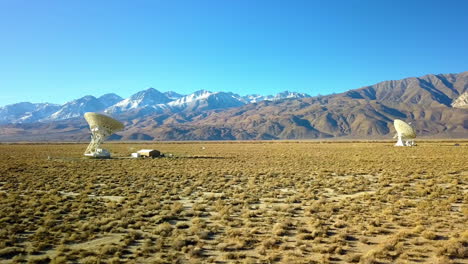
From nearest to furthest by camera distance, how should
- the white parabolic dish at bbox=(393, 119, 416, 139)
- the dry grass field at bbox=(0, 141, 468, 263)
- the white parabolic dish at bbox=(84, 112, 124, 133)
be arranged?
the dry grass field at bbox=(0, 141, 468, 263)
the white parabolic dish at bbox=(84, 112, 124, 133)
the white parabolic dish at bbox=(393, 119, 416, 139)

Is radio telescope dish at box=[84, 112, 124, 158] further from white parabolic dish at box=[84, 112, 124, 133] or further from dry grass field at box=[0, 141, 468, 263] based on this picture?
dry grass field at box=[0, 141, 468, 263]

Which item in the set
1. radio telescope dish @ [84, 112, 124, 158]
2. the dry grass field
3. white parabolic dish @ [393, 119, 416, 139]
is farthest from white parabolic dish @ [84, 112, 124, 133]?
white parabolic dish @ [393, 119, 416, 139]

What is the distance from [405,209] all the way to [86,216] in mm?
15774

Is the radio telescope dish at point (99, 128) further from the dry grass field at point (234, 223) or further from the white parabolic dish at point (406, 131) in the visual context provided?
the white parabolic dish at point (406, 131)

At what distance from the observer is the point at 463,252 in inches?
385

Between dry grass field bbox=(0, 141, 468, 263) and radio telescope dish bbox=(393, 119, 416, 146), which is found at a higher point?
radio telescope dish bbox=(393, 119, 416, 146)

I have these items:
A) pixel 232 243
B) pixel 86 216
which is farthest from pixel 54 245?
pixel 232 243

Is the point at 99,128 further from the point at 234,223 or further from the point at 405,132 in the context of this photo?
the point at 405,132

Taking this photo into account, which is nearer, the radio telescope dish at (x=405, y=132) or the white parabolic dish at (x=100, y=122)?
the white parabolic dish at (x=100, y=122)

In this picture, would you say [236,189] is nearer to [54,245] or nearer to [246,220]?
[246,220]

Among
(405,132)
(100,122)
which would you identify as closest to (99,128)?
(100,122)

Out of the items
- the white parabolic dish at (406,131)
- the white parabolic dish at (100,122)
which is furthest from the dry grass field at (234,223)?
the white parabolic dish at (406,131)

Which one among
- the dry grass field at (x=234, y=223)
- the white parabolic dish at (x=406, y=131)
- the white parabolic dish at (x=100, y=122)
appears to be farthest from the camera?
the white parabolic dish at (x=406, y=131)

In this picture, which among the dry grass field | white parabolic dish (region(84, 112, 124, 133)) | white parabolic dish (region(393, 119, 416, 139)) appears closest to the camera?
the dry grass field
